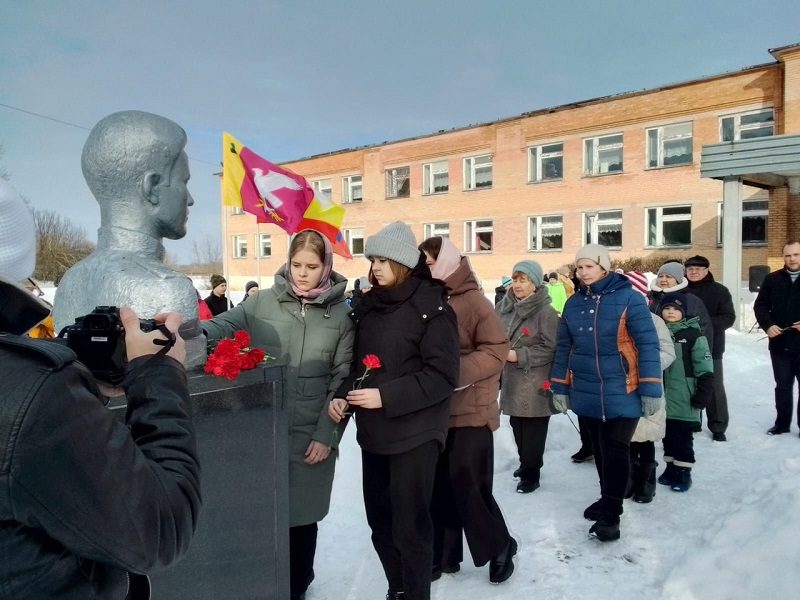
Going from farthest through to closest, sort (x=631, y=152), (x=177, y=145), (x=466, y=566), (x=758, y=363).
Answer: (x=631, y=152)
(x=758, y=363)
(x=466, y=566)
(x=177, y=145)

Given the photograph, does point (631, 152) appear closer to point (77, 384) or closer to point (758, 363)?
point (758, 363)

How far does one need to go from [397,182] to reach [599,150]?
941 centimetres

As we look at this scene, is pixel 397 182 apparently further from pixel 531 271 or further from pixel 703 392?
pixel 703 392

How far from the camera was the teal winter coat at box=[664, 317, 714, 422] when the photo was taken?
4227mm

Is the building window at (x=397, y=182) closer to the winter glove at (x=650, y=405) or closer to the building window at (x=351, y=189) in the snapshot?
the building window at (x=351, y=189)

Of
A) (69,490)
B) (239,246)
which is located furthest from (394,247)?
(239,246)

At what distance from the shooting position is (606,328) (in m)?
3.44

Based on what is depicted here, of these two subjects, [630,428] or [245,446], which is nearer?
[245,446]

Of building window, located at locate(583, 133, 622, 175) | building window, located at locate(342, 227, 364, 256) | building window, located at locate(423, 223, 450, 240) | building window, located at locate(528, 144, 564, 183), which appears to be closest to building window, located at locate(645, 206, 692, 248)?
building window, located at locate(583, 133, 622, 175)

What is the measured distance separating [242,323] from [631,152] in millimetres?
20263

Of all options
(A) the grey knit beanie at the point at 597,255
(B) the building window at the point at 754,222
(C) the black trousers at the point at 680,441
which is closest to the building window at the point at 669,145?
(B) the building window at the point at 754,222

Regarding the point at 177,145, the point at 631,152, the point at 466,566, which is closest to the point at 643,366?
the point at 466,566

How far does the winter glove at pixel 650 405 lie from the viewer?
10.7ft

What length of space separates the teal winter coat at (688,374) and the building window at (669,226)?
1642cm
